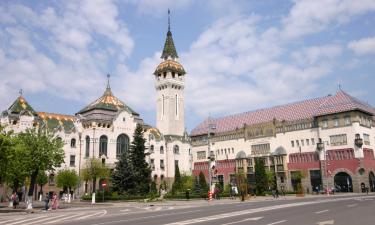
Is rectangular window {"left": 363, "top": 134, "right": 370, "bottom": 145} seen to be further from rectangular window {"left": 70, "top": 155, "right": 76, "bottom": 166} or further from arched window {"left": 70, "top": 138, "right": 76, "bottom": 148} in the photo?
arched window {"left": 70, "top": 138, "right": 76, "bottom": 148}

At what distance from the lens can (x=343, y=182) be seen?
6906 centimetres

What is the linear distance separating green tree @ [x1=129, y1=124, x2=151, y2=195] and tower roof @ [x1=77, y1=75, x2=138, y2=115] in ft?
65.0

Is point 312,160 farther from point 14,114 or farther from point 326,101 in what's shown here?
point 14,114

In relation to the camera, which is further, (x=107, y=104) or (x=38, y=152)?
(x=107, y=104)

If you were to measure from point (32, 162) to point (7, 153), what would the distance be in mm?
6824

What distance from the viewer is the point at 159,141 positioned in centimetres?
8762

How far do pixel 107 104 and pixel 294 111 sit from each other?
4228 cm

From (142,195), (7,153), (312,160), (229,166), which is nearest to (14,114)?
(142,195)

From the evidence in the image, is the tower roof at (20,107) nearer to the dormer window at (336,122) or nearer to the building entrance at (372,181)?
the dormer window at (336,122)

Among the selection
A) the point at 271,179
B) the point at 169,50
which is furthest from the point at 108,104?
the point at 271,179

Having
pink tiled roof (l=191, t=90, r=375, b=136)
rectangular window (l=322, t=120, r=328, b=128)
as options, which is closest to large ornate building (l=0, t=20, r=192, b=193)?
pink tiled roof (l=191, t=90, r=375, b=136)

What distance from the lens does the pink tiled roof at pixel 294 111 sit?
238ft

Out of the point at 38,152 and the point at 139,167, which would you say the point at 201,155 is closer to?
the point at 139,167

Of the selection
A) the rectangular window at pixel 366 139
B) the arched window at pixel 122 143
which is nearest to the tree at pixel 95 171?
the arched window at pixel 122 143
